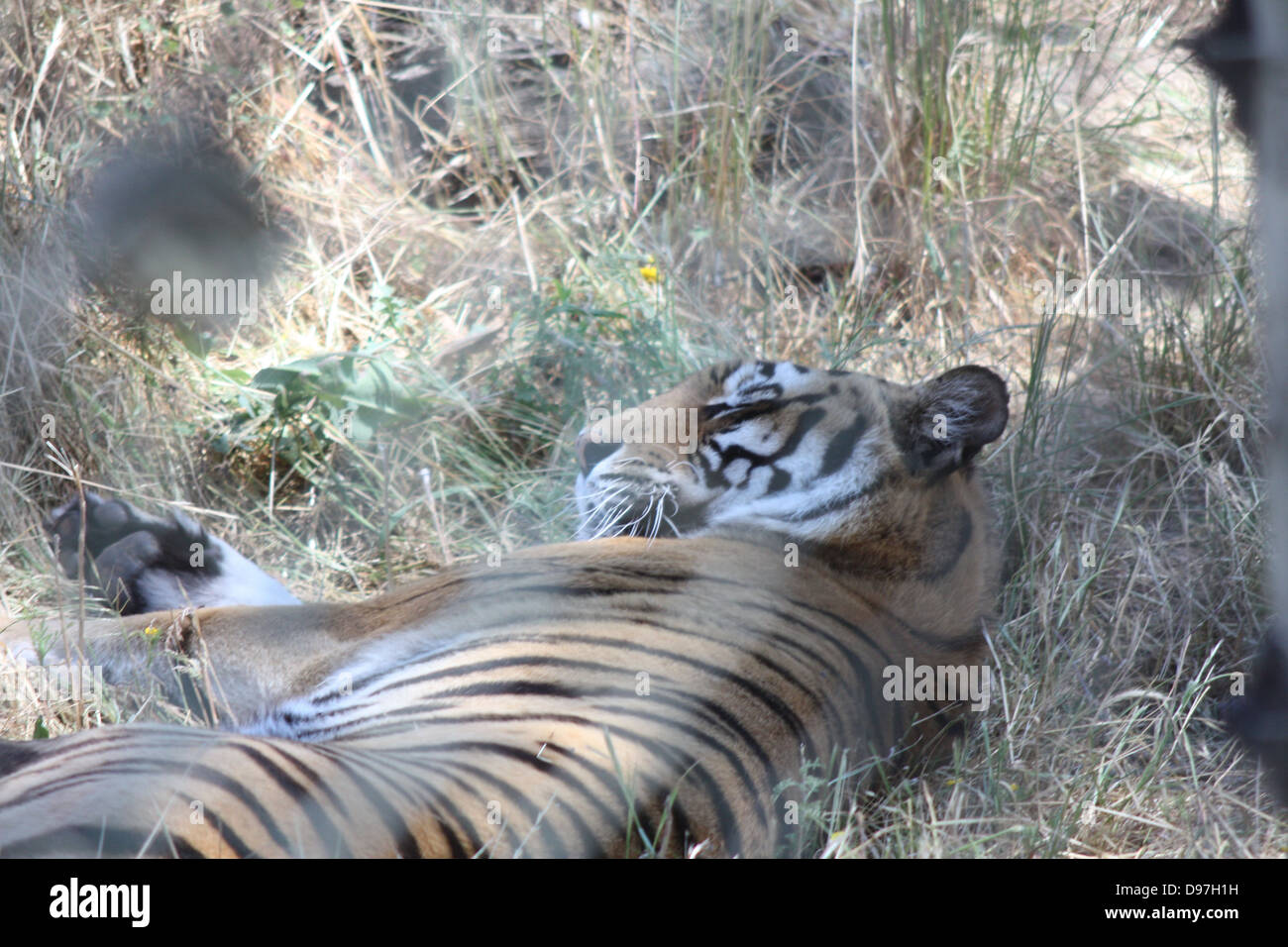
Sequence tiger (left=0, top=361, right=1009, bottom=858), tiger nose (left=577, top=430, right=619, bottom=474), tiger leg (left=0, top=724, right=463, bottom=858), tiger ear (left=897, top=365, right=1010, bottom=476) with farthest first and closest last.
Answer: tiger nose (left=577, top=430, right=619, bottom=474) < tiger ear (left=897, top=365, right=1010, bottom=476) < tiger (left=0, top=361, right=1009, bottom=858) < tiger leg (left=0, top=724, right=463, bottom=858)

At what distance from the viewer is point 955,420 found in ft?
8.50

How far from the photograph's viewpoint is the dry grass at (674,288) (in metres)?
2.83

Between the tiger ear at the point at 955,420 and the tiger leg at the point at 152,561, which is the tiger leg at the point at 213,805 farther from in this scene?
the tiger ear at the point at 955,420

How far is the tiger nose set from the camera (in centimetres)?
276

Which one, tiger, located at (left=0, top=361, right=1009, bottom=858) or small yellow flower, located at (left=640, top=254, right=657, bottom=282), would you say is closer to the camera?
tiger, located at (left=0, top=361, right=1009, bottom=858)

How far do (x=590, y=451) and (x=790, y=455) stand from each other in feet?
1.50

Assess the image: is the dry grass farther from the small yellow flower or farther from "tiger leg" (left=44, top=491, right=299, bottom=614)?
"tiger leg" (left=44, top=491, right=299, bottom=614)

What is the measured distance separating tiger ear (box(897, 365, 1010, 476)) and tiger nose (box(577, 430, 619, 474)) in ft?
2.15

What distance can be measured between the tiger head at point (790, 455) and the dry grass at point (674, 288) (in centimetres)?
42

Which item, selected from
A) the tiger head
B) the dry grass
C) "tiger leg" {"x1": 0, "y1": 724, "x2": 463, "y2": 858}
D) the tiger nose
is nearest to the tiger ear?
the tiger head

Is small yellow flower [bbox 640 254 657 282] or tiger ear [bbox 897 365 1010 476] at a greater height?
small yellow flower [bbox 640 254 657 282]

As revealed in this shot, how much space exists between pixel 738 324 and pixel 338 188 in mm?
1536

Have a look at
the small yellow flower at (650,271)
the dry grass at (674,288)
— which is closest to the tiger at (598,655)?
the dry grass at (674,288)
